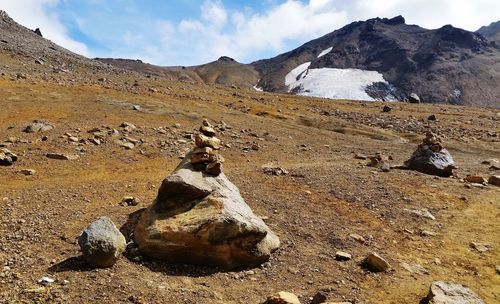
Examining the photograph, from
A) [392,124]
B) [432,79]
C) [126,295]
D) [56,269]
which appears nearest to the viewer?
[126,295]

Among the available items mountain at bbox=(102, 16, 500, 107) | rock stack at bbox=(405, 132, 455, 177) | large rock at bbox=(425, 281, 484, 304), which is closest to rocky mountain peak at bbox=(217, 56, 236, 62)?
mountain at bbox=(102, 16, 500, 107)

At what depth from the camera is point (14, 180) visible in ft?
44.4

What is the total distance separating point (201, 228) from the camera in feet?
30.1

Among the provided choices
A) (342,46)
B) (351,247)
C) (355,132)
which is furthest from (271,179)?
(342,46)

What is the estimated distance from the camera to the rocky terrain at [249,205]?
8625 millimetres

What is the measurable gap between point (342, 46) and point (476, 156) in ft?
412

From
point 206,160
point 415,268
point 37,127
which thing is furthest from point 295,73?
point 415,268

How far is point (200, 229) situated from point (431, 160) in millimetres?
12743

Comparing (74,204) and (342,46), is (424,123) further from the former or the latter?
(342,46)

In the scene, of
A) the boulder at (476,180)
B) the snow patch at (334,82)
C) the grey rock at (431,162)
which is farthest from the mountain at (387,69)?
the boulder at (476,180)

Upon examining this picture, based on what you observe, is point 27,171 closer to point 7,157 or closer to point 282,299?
point 7,157

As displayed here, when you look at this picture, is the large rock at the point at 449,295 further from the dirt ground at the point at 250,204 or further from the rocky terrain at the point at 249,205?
the dirt ground at the point at 250,204

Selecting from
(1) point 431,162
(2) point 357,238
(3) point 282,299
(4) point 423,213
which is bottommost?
(3) point 282,299

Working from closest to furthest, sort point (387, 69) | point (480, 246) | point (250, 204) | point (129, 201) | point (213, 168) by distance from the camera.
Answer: point (213, 168) < point (480, 246) < point (129, 201) < point (250, 204) < point (387, 69)
